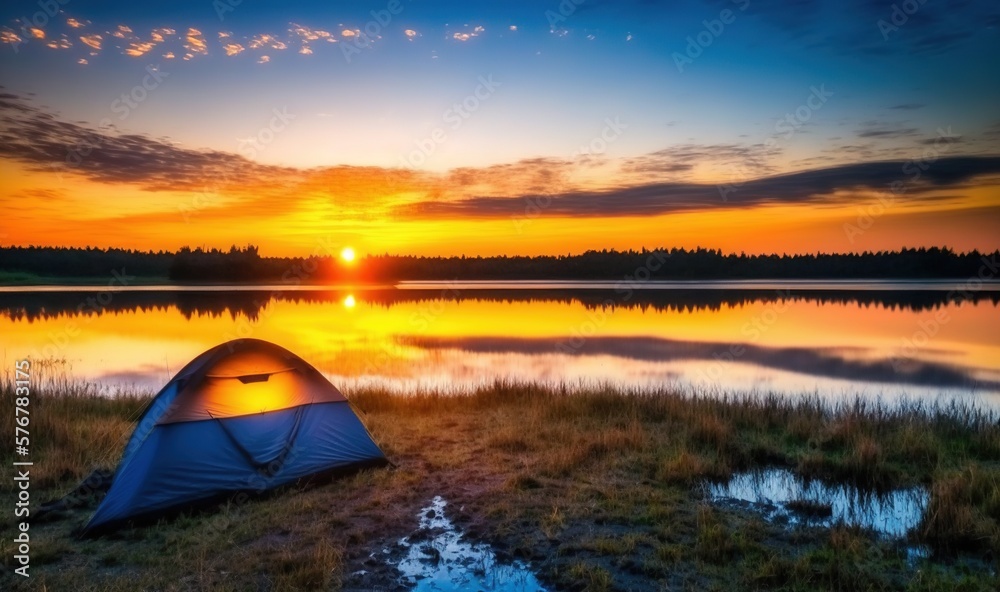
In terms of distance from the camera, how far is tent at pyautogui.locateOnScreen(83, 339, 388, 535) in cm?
623

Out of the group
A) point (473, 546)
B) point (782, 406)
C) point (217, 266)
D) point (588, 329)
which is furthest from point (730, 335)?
point (217, 266)

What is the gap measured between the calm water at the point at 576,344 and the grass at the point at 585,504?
488 centimetres

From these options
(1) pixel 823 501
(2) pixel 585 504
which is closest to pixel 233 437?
(2) pixel 585 504

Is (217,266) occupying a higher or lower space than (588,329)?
higher

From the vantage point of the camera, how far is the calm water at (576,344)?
1659cm

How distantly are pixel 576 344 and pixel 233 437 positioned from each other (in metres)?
19.3

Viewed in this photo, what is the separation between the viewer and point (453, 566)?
17.5ft

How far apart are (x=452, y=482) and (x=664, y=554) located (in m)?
3.12

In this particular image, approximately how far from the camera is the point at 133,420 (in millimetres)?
9922

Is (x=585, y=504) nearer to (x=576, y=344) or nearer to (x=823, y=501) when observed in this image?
(x=823, y=501)

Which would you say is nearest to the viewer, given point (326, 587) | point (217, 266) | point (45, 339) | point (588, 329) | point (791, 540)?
point (326, 587)

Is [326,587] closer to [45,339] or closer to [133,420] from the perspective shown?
[133,420]

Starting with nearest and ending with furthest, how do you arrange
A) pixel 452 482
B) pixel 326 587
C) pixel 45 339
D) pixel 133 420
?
pixel 326 587, pixel 452 482, pixel 133 420, pixel 45 339

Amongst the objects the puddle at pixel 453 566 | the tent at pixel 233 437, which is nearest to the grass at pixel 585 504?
the puddle at pixel 453 566
